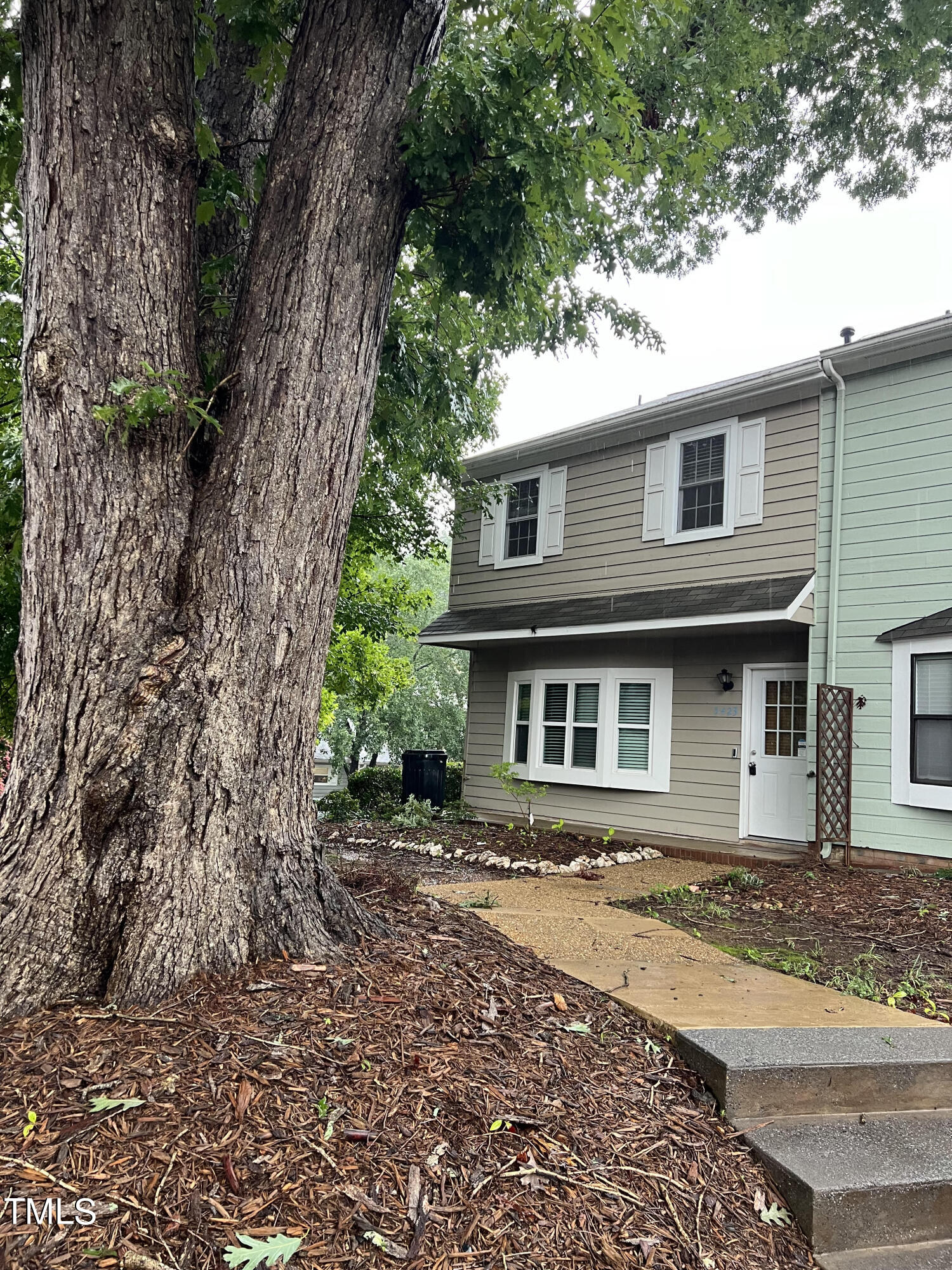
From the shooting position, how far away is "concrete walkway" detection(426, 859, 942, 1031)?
3.48 meters

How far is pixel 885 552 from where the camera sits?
8500mm

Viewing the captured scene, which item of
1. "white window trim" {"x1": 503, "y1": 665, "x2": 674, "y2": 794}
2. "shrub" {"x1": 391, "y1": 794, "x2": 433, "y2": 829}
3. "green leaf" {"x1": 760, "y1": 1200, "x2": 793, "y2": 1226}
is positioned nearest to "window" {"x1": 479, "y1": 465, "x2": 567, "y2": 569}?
"white window trim" {"x1": 503, "y1": 665, "x2": 674, "y2": 794}

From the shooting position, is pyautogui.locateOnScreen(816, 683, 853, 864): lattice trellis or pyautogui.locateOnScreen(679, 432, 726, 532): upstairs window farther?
pyautogui.locateOnScreen(679, 432, 726, 532): upstairs window

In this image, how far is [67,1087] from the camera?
2.19 metres

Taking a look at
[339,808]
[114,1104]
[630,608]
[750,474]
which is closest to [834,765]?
[630,608]

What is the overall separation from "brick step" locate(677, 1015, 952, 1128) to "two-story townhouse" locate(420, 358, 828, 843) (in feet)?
18.9

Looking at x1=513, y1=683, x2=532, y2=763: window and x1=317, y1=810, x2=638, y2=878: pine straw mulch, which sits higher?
x1=513, y1=683, x2=532, y2=763: window

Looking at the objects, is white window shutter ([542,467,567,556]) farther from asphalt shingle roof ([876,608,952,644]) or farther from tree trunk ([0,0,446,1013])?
tree trunk ([0,0,446,1013])

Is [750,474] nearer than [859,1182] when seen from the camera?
No

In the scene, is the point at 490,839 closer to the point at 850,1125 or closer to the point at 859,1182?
the point at 850,1125

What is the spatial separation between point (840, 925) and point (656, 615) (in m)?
4.34

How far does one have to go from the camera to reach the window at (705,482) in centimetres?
957

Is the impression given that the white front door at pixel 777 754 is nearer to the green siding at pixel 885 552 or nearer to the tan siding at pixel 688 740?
the tan siding at pixel 688 740

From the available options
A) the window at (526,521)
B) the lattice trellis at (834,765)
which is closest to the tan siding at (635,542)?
the window at (526,521)
